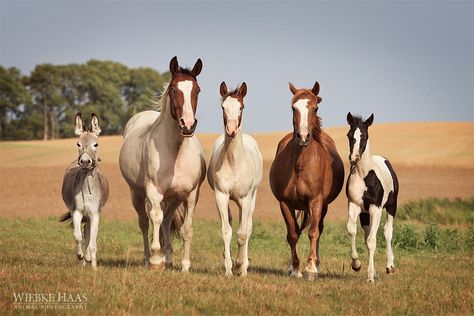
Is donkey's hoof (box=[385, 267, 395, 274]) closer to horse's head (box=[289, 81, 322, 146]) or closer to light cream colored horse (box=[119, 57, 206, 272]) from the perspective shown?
horse's head (box=[289, 81, 322, 146])

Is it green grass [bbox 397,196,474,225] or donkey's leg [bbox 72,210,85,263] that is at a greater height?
donkey's leg [bbox 72,210,85,263]

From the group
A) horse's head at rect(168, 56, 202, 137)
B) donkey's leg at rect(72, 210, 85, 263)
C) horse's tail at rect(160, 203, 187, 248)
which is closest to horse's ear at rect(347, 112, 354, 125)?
horse's head at rect(168, 56, 202, 137)

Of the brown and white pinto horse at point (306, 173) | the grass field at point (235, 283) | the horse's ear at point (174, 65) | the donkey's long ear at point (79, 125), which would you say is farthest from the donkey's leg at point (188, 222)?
the donkey's long ear at point (79, 125)

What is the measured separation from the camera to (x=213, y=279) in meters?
9.95

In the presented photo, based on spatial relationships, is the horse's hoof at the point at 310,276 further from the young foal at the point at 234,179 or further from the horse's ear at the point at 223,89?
the horse's ear at the point at 223,89

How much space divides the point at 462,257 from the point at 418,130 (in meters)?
56.2

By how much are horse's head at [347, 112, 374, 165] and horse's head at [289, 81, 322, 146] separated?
61 cm

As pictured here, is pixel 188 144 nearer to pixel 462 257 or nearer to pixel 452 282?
pixel 452 282

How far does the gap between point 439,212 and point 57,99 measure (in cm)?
7235

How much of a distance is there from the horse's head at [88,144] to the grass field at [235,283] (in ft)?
5.35

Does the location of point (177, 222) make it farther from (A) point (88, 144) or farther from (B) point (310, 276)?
(B) point (310, 276)

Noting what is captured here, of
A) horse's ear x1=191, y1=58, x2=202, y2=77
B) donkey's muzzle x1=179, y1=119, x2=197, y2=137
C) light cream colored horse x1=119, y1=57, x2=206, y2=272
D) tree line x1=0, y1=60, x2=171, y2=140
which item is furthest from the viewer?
tree line x1=0, y1=60, x2=171, y2=140

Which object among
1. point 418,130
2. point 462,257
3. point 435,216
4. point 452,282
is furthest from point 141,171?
point 418,130

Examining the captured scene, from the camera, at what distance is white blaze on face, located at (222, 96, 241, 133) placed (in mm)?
10508
